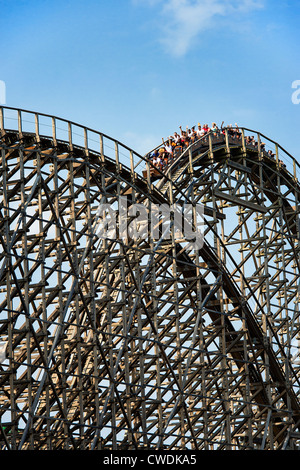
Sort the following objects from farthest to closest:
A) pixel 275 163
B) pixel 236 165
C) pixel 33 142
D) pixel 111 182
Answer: pixel 275 163, pixel 236 165, pixel 111 182, pixel 33 142

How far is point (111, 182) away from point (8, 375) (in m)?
6.88

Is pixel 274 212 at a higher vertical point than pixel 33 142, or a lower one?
higher

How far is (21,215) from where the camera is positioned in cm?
2325

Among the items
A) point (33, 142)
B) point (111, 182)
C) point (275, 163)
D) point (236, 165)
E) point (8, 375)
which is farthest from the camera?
point (275, 163)

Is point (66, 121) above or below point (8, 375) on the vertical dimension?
above

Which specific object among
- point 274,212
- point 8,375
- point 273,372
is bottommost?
point 8,375

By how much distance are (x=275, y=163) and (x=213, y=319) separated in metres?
5.94
